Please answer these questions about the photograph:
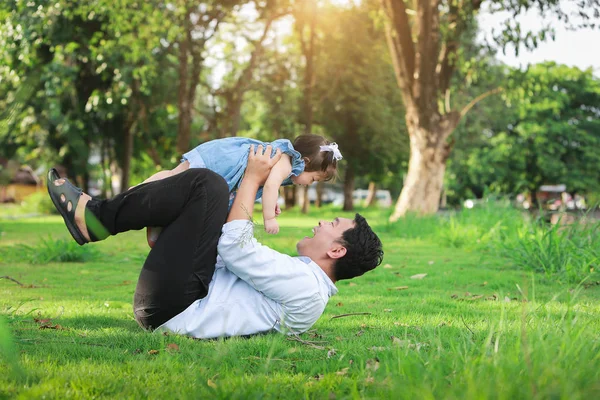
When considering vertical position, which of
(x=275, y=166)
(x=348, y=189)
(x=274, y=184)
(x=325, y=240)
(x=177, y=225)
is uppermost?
(x=275, y=166)

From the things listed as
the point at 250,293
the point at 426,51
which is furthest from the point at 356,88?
the point at 250,293

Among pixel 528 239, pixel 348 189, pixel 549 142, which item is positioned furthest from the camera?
pixel 549 142

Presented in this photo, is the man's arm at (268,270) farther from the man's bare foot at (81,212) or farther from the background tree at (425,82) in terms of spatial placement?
the background tree at (425,82)

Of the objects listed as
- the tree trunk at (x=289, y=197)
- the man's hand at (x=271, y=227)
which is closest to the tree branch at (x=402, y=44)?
the man's hand at (x=271, y=227)

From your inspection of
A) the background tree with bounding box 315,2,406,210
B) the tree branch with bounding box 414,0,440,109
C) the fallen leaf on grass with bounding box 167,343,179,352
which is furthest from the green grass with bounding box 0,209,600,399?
the background tree with bounding box 315,2,406,210

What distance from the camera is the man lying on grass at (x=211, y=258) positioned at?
366cm

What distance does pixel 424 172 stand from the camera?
56.7ft

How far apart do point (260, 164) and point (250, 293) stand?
1.14 m

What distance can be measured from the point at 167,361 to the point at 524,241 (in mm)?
6176

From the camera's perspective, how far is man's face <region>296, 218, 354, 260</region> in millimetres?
4043

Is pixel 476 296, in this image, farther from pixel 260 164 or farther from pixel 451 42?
pixel 451 42

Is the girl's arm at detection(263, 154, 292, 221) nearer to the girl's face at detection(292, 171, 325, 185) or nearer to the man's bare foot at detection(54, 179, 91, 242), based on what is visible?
the girl's face at detection(292, 171, 325, 185)

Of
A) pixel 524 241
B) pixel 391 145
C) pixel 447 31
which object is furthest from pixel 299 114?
pixel 524 241

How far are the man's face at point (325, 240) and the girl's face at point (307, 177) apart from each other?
4.41ft
